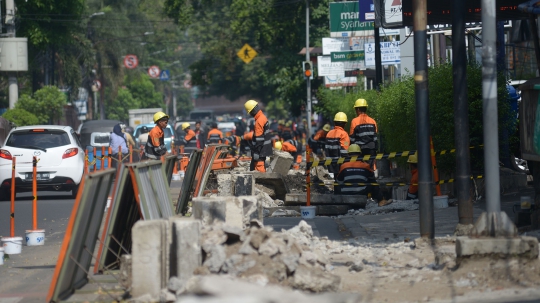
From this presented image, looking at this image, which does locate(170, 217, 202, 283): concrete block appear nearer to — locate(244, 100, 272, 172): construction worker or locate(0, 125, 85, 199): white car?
locate(244, 100, 272, 172): construction worker

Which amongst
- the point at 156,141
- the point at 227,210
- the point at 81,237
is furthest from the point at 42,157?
the point at 81,237

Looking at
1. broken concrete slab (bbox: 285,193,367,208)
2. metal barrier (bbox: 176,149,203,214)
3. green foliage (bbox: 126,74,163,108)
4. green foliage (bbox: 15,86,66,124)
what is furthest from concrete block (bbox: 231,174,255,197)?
green foliage (bbox: 126,74,163,108)

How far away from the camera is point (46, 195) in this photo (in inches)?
835

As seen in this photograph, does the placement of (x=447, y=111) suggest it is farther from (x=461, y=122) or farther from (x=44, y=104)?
(x=44, y=104)

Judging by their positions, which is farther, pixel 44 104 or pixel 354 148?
pixel 44 104

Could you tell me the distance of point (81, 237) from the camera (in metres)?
7.47

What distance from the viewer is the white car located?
1902cm

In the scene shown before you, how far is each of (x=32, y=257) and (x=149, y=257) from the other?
13.4ft

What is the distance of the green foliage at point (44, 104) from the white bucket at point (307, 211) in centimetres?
2531

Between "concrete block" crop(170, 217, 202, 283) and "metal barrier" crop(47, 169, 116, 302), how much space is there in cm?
77

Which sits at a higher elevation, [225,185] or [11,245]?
[225,185]

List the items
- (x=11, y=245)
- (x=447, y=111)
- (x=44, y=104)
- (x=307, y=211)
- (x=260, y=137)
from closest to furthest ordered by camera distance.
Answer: (x=11, y=245) → (x=307, y=211) → (x=447, y=111) → (x=260, y=137) → (x=44, y=104)

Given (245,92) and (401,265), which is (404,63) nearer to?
(401,265)

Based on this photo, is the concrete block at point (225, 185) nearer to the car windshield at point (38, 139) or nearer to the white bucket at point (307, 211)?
the white bucket at point (307, 211)
